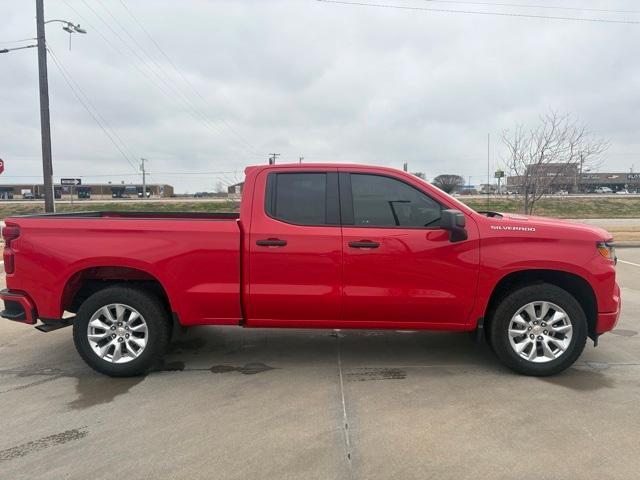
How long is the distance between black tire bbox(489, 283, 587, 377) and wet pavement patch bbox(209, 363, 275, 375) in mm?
2101

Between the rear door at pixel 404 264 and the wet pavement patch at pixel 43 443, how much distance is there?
7.28 ft

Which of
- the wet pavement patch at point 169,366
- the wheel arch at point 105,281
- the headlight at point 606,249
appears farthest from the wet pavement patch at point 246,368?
the headlight at point 606,249

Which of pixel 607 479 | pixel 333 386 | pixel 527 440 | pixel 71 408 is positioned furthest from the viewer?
pixel 333 386

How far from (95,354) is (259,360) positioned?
4.88 feet

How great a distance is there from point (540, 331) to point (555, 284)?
476 millimetres

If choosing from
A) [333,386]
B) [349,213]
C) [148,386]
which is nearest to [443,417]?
[333,386]

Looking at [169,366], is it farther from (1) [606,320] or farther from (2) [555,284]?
(1) [606,320]

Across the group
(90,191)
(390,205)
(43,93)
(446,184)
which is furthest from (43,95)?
(90,191)

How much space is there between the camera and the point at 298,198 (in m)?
4.24

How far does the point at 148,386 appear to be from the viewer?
4066 millimetres

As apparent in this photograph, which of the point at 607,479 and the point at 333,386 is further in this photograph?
the point at 333,386

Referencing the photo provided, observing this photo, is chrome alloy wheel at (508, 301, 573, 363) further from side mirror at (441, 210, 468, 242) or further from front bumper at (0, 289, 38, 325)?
front bumper at (0, 289, 38, 325)

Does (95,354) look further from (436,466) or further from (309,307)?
(436,466)

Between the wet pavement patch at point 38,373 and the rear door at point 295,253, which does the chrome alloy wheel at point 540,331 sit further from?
the wet pavement patch at point 38,373
